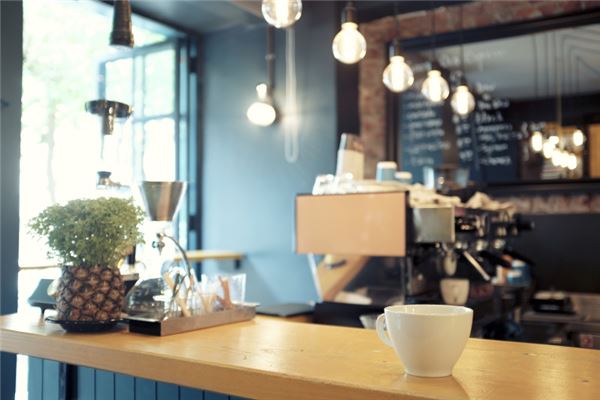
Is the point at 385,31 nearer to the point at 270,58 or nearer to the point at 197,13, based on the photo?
the point at 270,58

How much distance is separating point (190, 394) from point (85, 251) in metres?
0.45

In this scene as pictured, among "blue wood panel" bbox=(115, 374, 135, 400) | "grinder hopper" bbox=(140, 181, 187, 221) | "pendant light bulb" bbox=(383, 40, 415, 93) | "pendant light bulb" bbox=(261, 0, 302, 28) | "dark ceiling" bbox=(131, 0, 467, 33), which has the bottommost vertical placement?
"blue wood panel" bbox=(115, 374, 135, 400)

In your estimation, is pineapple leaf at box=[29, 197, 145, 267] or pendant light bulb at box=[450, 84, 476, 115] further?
pendant light bulb at box=[450, 84, 476, 115]

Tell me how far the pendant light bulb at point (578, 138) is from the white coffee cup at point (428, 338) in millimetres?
2874

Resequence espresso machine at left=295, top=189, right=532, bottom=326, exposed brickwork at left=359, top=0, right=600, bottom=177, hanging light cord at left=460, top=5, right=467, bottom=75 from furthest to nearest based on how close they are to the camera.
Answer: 1. hanging light cord at left=460, top=5, right=467, bottom=75
2. exposed brickwork at left=359, top=0, right=600, bottom=177
3. espresso machine at left=295, top=189, right=532, bottom=326

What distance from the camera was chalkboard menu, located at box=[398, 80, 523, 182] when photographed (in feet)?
12.8

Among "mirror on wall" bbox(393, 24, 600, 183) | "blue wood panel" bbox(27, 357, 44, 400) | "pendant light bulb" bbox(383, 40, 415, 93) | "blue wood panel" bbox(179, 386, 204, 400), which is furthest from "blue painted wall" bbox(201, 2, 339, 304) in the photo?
"blue wood panel" bbox(179, 386, 204, 400)

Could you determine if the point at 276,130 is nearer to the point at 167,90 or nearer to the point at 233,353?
the point at 167,90

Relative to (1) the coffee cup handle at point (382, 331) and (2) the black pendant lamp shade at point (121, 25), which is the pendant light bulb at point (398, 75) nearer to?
(2) the black pendant lamp shade at point (121, 25)

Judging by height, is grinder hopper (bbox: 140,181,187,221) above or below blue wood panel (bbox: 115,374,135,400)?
above

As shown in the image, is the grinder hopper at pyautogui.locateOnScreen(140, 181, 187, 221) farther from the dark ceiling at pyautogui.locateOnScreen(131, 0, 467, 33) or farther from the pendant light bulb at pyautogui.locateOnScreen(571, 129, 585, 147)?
the pendant light bulb at pyautogui.locateOnScreen(571, 129, 585, 147)

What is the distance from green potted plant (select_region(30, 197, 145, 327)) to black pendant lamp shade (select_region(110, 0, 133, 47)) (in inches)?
24.0

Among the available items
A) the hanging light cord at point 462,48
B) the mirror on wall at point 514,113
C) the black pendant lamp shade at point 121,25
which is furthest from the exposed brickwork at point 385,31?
the black pendant lamp shade at point 121,25

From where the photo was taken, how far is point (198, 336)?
1.53 meters
